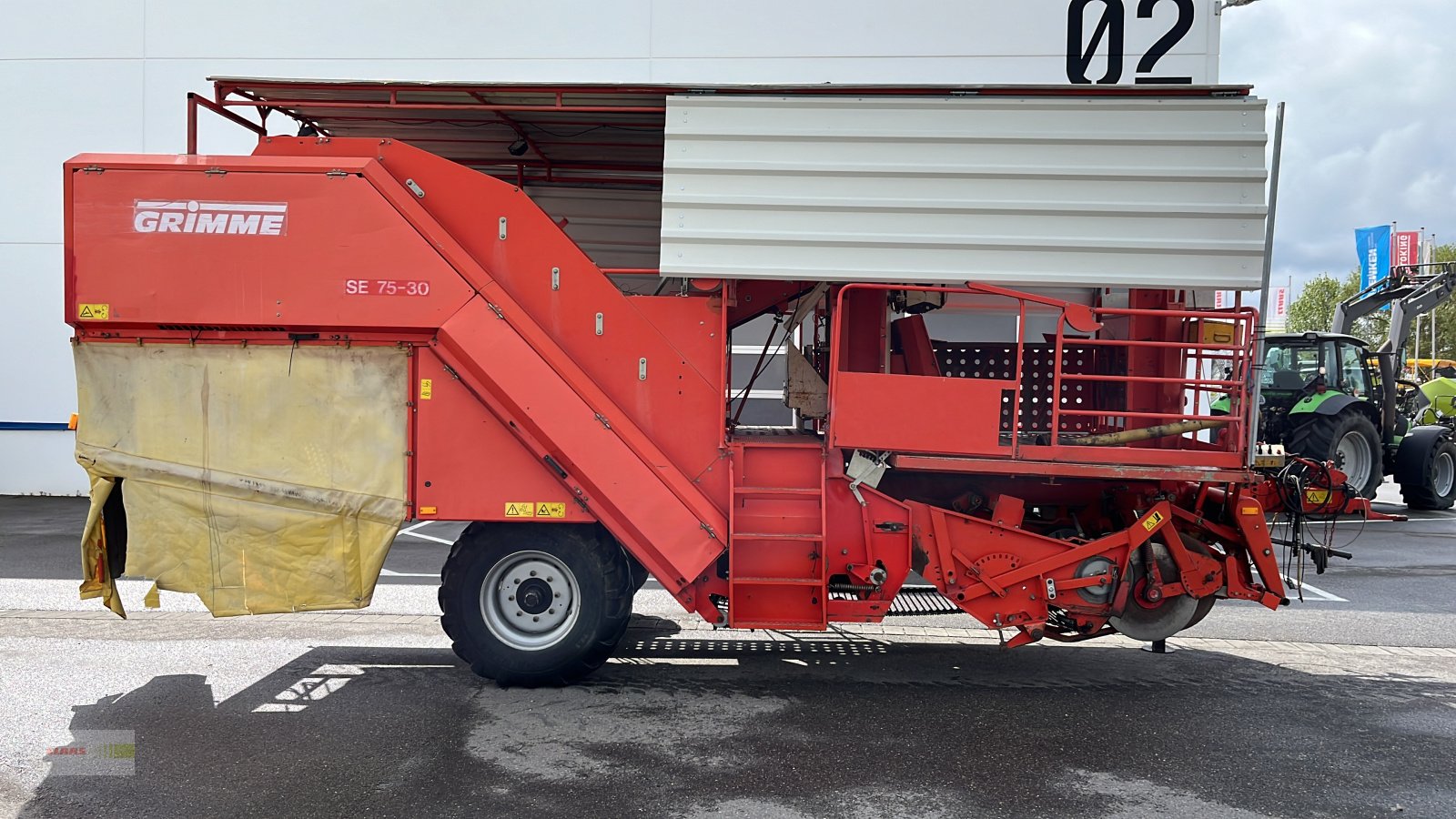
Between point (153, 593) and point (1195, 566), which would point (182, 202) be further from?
point (1195, 566)

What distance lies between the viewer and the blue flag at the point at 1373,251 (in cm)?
2739

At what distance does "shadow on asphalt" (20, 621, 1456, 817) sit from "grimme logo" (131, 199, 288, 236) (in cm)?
253

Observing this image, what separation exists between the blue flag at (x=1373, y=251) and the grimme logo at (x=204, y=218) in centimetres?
3007

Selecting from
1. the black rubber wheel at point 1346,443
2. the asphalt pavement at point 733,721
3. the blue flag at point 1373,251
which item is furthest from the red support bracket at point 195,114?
the blue flag at point 1373,251

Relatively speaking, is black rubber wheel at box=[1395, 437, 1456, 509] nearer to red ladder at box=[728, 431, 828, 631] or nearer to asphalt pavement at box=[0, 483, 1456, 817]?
asphalt pavement at box=[0, 483, 1456, 817]

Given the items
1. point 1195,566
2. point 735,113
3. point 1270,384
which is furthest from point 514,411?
point 1270,384

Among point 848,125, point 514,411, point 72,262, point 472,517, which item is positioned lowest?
point 472,517

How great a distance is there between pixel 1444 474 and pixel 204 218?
16319 mm

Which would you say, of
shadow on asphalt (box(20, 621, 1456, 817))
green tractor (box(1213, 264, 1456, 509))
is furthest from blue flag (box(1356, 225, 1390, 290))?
shadow on asphalt (box(20, 621, 1456, 817))

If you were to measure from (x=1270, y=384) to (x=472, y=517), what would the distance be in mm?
12413

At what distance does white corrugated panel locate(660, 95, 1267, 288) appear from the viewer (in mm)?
5105

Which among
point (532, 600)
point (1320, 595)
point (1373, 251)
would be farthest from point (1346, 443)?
point (1373, 251)

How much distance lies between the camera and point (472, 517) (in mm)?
5203

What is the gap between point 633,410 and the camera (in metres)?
5.31
